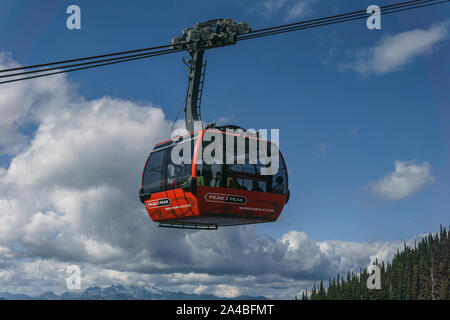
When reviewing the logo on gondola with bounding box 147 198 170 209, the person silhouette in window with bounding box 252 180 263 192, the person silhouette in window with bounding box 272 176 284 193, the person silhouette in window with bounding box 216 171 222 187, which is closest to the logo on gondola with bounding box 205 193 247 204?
the person silhouette in window with bounding box 216 171 222 187

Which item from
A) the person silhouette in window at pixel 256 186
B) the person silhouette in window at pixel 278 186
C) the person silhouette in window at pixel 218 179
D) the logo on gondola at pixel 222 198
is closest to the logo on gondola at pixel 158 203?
the logo on gondola at pixel 222 198

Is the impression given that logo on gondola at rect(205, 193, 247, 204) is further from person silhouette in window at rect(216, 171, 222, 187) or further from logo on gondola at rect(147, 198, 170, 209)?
logo on gondola at rect(147, 198, 170, 209)

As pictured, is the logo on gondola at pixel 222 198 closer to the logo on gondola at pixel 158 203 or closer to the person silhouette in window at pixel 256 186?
the person silhouette in window at pixel 256 186

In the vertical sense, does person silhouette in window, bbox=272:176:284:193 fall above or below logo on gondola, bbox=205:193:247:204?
above

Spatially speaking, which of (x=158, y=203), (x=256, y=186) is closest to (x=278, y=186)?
(x=256, y=186)

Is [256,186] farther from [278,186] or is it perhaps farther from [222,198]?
[222,198]

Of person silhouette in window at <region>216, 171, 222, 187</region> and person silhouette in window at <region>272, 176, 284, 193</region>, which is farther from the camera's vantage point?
person silhouette in window at <region>272, 176, 284, 193</region>

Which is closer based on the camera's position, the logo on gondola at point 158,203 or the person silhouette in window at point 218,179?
the person silhouette in window at point 218,179

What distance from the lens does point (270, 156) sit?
75.4 feet

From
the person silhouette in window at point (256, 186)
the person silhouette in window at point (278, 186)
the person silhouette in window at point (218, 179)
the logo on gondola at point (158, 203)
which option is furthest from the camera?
the person silhouette in window at point (278, 186)

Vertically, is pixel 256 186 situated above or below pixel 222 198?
above
